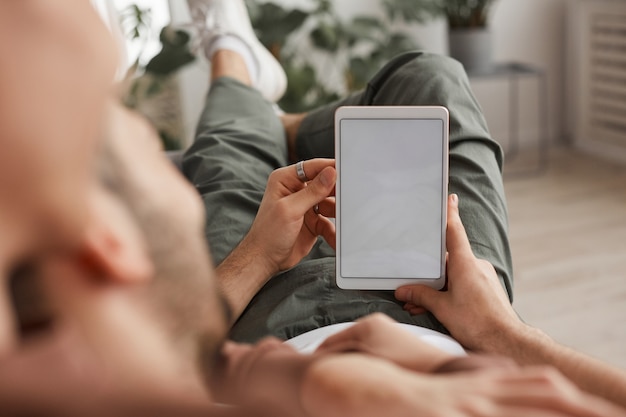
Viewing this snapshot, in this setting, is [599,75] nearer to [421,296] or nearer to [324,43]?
[324,43]

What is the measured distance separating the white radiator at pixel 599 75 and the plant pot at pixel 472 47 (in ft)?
1.66

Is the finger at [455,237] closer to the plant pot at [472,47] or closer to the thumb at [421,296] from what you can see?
the thumb at [421,296]

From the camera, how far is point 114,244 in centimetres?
35

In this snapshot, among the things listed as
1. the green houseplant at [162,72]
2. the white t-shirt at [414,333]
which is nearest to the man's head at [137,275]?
the white t-shirt at [414,333]

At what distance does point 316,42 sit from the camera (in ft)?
9.77

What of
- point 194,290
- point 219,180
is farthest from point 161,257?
point 219,180

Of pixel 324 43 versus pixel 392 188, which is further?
pixel 324 43

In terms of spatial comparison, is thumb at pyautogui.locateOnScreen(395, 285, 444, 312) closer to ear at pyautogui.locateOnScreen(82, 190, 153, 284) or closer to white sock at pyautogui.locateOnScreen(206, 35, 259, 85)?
ear at pyautogui.locateOnScreen(82, 190, 153, 284)

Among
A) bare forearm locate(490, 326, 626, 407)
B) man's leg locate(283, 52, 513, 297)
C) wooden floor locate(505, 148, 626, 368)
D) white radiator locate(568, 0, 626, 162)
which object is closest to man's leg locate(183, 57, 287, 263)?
man's leg locate(283, 52, 513, 297)

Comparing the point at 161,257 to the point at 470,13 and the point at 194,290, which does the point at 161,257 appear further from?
the point at 470,13

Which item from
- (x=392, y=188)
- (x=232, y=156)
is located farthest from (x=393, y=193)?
(x=232, y=156)

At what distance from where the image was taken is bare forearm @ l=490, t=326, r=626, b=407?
69cm

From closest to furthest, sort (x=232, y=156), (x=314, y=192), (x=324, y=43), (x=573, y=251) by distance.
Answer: (x=314, y=192)
(x=232, y=156)
(x=573, y=251)
(x=324, y=43)

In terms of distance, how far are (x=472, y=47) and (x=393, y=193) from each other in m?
2.26
